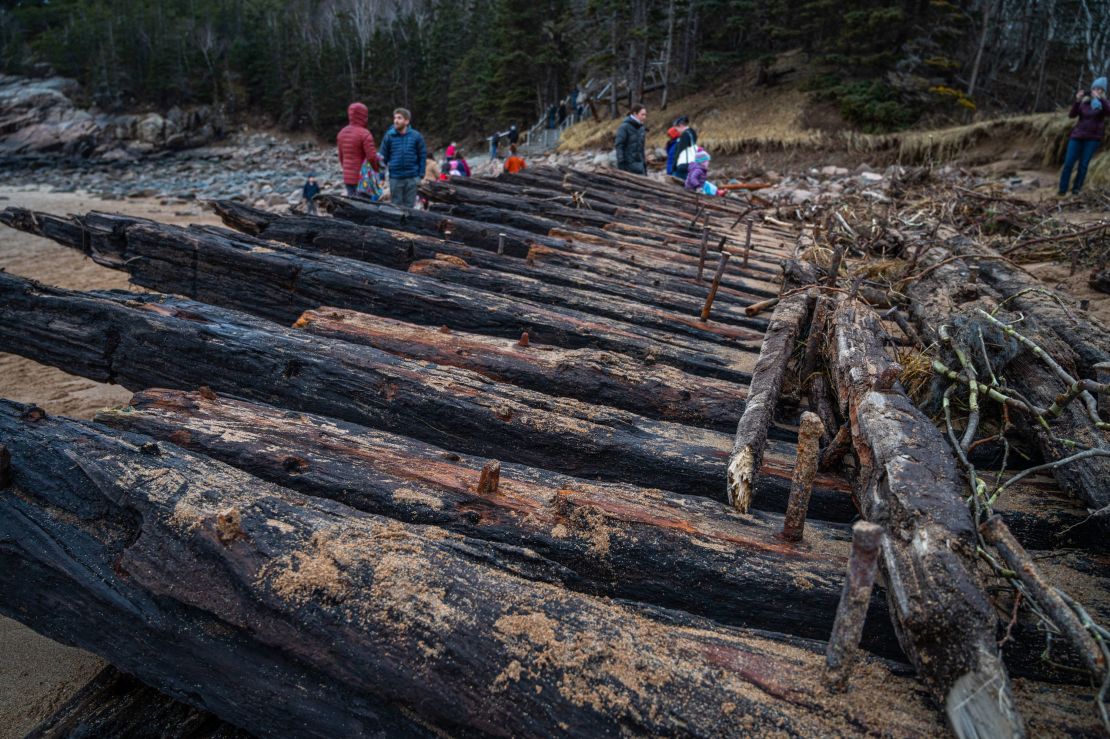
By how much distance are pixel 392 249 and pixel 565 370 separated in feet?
7.17

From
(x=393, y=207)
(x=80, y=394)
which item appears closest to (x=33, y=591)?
(x=393, y=207)

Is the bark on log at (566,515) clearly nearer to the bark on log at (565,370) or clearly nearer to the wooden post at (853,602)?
the wooden post at (853,602)

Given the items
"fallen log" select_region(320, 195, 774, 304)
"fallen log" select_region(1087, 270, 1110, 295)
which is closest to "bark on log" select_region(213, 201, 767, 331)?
"fallen log" select_region(320, 195, 774, 304)

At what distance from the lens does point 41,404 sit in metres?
5.74

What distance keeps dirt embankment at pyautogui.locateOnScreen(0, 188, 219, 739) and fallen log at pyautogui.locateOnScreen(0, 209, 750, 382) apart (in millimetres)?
647

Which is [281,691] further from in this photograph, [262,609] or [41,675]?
[41,675]

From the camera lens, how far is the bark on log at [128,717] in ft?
5.43

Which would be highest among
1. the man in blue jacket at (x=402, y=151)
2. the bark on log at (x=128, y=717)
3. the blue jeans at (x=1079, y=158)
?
the blue jeans at (x=1079, y=158)

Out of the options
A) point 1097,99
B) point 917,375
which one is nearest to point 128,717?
point 917,375

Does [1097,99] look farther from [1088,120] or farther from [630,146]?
[630,146]

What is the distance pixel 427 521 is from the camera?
186 centimetres

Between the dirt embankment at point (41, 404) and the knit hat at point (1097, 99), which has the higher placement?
the knit hat at point (1097, 99)

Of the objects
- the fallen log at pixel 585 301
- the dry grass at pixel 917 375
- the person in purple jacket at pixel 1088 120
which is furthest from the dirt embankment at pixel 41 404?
the person in purple jacket at pixel 1088 120

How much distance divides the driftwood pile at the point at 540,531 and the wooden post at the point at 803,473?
11mm
